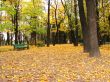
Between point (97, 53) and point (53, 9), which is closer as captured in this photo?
point (97, 53)

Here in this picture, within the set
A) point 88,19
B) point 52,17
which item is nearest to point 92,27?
point 88,19

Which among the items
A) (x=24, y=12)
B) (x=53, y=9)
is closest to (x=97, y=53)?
(x=24, y=12)

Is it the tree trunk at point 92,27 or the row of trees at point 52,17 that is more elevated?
the row of trees at point 52,17

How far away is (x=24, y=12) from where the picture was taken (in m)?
49.6

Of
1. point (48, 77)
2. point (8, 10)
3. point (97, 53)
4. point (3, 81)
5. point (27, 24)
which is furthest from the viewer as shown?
point (27, 24)

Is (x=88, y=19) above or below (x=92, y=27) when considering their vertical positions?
above

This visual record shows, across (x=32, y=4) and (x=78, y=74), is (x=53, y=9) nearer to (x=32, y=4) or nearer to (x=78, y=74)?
(x=32, y=4)

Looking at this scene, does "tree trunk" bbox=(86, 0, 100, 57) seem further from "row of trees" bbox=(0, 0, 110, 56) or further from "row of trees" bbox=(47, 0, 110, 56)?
"row of trees" bbox=(0, 0, 110, 56)

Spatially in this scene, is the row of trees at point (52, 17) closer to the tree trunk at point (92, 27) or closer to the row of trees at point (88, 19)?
the row of trees at point (88, 19)

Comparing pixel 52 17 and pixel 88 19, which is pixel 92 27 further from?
pixel 52 17

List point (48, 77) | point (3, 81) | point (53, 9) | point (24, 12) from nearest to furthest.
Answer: point (3, 81), point (48, 77), point (24, 12), point (53, 9)

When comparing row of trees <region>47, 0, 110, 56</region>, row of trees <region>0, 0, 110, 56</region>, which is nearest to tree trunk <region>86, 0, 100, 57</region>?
row of trees <region>47, 0, 110, 56</region>

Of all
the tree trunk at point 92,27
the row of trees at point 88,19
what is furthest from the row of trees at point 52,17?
the tree trunk at point 92,27

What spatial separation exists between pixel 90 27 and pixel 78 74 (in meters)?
7.13
